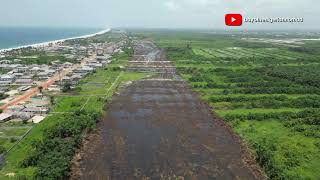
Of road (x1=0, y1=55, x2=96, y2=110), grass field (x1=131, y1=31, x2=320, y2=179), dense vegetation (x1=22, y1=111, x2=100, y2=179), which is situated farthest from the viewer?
road (x1=0, y1=55, x2=96, y2=110)

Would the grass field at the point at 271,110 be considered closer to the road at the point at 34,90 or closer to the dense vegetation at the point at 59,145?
the dense vegetation at the point at 59,145

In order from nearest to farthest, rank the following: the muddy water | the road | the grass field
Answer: the muddy water → the grass field → the road

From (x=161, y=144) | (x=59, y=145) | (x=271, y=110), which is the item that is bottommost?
(x=161, y=144)

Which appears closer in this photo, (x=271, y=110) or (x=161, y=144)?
(x=161, y=144)

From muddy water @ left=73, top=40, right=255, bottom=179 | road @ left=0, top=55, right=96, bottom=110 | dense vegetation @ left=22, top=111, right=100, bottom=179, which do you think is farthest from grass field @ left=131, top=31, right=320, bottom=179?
road @ left=0, top=55, right=96, bottom=110

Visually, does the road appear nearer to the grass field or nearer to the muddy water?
the muddy water

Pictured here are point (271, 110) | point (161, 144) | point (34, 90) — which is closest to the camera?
point (161, 144)

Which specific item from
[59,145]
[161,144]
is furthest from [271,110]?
[59,145]

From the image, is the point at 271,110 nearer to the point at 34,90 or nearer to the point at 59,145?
the point at 59,145
